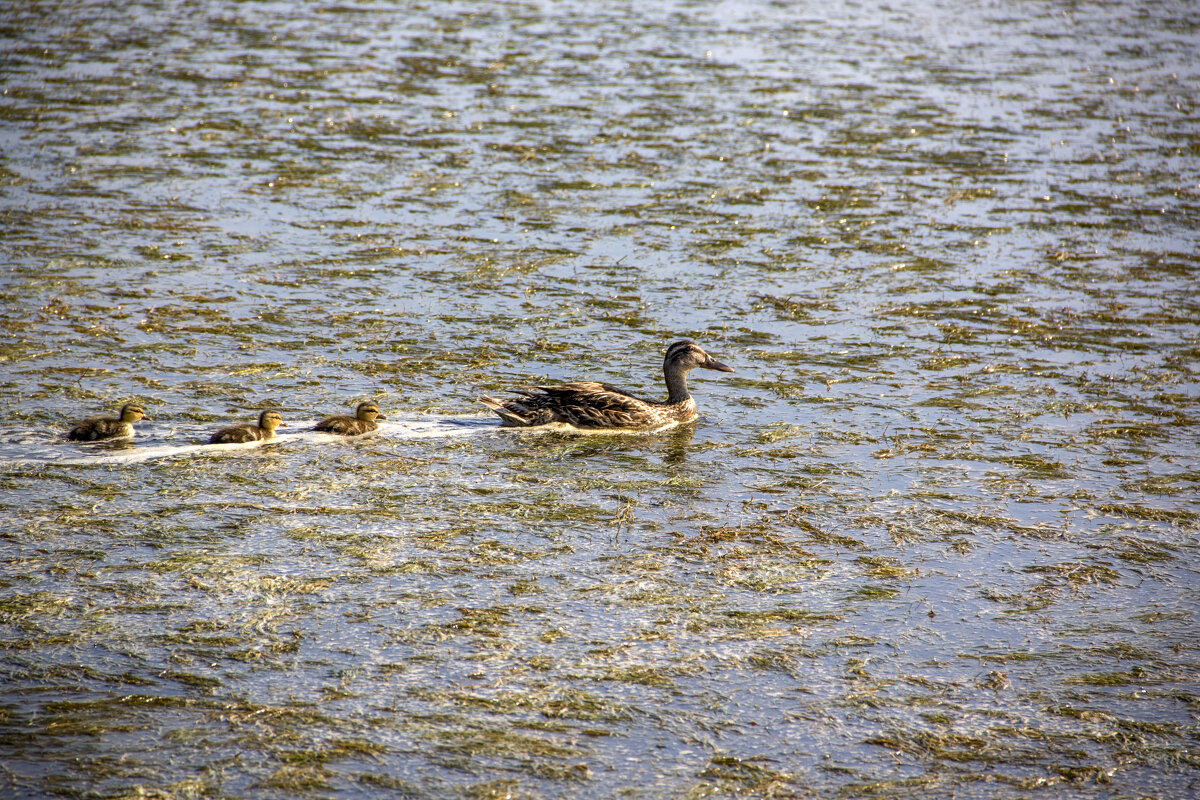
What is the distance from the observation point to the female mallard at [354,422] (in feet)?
23.2

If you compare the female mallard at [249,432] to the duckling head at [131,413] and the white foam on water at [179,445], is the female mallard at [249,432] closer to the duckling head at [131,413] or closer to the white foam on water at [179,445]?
the white foam on water at [179,445]

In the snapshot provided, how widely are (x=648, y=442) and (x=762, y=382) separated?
1.26 m

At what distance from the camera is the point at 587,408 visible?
769 cm

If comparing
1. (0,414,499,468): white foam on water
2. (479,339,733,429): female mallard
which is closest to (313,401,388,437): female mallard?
(0,414,499,468): white foam on water

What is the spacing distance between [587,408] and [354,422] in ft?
5.02

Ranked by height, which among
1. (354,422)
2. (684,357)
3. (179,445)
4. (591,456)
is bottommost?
(591,456)

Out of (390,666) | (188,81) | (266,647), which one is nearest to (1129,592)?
(390,666)

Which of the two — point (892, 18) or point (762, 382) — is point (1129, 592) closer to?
point (762, 382)

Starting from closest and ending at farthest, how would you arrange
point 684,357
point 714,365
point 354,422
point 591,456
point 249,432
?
point 249,432
point 354,422
point 591,456
point 684,357
point 714,365

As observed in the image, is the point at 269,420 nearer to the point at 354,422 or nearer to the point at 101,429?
the point at 354,422

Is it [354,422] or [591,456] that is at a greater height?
[354,422]

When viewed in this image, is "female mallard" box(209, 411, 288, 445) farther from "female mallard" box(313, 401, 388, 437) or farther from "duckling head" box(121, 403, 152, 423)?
"duckling head" box(121, 403, 152, 423)

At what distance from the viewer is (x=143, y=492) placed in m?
6.36

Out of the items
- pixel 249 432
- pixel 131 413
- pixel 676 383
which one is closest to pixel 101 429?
pixel 131 413
